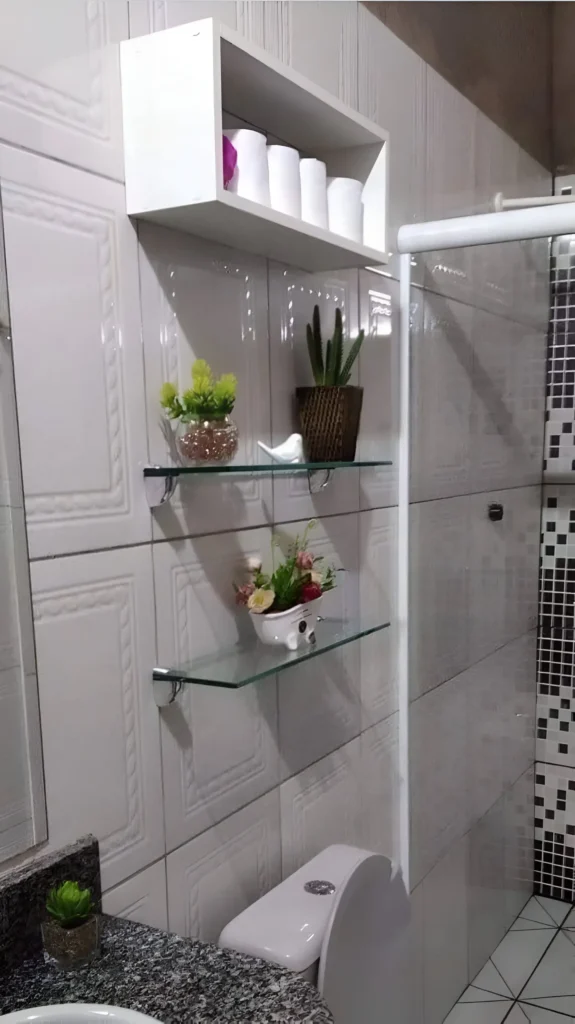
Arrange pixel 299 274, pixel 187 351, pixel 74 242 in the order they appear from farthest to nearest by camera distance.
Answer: pixel 299 274 → pixel 187 351 → pixel 74 242

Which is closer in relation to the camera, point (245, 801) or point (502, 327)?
point (245, 801)

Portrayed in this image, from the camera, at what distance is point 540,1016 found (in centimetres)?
190

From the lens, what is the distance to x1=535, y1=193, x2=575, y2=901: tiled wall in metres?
2.28

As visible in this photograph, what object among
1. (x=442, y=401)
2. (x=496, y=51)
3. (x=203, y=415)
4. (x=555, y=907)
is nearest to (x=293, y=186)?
(x=203, y=415)

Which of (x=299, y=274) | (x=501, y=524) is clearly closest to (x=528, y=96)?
(x=501, y=524)

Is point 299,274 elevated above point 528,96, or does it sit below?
below

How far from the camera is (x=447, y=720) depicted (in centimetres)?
187

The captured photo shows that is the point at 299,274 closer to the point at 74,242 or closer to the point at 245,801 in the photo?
the point at 74,242

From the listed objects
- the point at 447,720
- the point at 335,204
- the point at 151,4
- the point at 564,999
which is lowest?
the point at 564,999

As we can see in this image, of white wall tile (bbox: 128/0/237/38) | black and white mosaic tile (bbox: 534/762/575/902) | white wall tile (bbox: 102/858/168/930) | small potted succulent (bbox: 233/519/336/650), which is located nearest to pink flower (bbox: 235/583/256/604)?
small potted succulent (bbox: 233/519/336/650)

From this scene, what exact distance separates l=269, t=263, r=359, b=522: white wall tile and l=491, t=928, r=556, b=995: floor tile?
1432mm

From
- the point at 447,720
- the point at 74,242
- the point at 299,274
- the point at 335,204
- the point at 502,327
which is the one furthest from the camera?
the point at 502,327

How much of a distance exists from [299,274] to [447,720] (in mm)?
1109

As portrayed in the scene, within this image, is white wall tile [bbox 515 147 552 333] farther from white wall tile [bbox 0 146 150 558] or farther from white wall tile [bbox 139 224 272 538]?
white wall tile [bbox 0 146 150 558]
